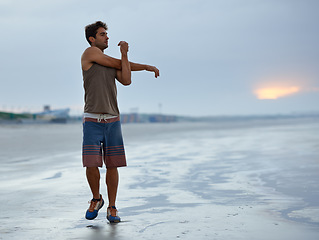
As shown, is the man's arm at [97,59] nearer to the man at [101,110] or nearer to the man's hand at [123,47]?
the man at [101,110]

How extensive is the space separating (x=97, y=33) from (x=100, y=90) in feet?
1.90

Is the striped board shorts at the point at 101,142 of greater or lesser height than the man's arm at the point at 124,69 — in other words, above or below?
below

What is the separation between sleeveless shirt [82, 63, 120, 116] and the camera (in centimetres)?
442

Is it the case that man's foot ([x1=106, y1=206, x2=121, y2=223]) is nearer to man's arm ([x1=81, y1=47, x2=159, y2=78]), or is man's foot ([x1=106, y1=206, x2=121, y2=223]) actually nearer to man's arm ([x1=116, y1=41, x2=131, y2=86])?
man's arm ([x1=116, y1=41, x2=131, y2=86])

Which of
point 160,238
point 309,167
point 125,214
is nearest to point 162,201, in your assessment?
point 125,214

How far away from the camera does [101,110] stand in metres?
4.40

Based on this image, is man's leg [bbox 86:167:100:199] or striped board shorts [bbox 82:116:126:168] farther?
man's leg [bbox 86:167:100:199]

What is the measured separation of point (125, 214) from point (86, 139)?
0.85 meters

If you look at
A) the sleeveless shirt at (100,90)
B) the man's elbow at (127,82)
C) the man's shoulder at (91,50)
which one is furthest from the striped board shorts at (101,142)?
the man's shoulder at (91,50)

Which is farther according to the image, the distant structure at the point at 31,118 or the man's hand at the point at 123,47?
the distant structure at the point at 31,118

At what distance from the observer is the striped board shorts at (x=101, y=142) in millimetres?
4402

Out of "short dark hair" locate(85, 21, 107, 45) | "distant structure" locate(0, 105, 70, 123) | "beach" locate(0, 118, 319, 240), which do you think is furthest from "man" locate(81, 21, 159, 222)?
"distant structure" locate(0, 105, 70, 123)

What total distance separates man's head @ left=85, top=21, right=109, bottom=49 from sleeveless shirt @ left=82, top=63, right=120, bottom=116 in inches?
10.2

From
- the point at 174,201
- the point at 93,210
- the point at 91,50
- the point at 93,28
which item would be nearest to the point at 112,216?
the point at 93,210
